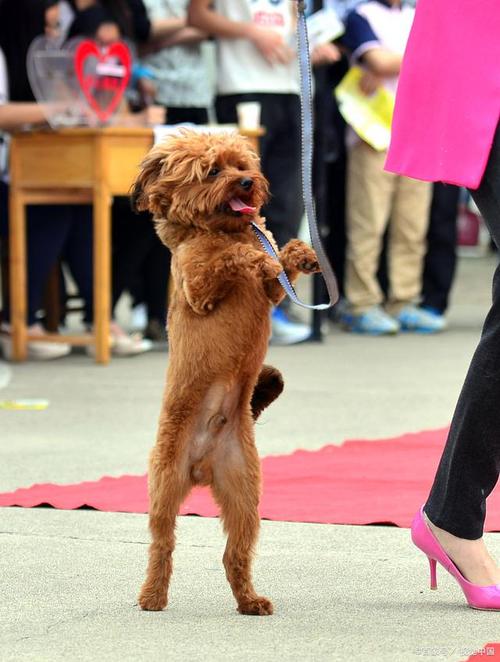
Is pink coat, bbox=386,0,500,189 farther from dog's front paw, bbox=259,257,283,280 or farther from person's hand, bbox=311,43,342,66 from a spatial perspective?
person's hand, bbox=311,43,342,66

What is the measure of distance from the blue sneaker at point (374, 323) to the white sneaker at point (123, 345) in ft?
5.68

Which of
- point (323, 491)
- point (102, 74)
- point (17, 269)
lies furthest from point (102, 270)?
point (323, 491)

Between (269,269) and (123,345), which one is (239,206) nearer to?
(269,269)

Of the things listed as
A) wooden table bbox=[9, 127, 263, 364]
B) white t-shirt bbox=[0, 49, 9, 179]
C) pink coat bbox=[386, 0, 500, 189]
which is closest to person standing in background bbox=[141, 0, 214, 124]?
wooden table bbox=[9, 127, 263, 364]

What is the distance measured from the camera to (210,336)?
3.58 meters

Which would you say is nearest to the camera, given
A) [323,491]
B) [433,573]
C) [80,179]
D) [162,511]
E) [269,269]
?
[269,269]

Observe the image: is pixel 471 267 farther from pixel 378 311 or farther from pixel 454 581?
pixel 454 581

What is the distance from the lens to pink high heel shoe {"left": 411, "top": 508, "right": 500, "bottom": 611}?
3.72 metres

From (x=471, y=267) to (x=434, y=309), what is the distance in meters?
5.97

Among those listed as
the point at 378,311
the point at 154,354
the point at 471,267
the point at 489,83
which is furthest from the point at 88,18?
the point at 471,267

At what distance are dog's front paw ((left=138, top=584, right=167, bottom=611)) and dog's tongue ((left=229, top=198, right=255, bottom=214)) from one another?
0.94 meters

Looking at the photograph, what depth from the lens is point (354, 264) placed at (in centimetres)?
1001

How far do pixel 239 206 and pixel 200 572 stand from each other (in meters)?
1.13

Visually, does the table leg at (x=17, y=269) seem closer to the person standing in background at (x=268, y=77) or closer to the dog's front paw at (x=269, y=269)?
the person standing in background at (x=268, y=77)
